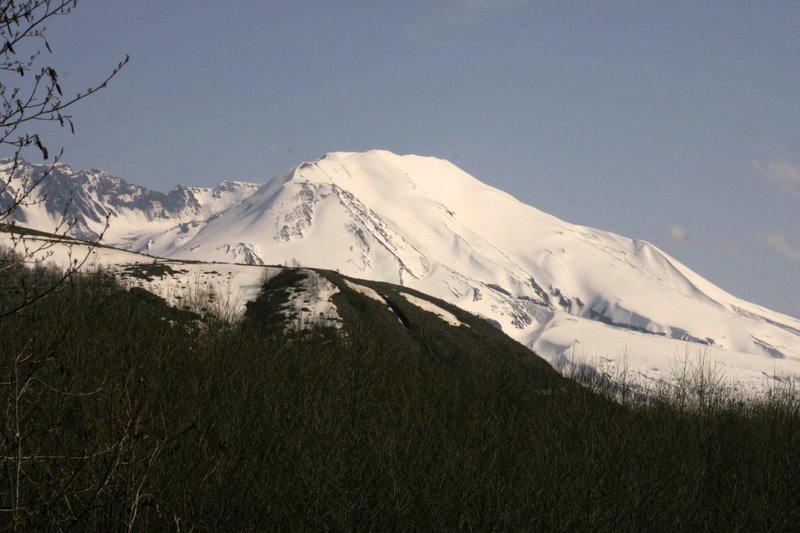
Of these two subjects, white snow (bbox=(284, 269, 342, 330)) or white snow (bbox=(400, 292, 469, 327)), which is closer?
white snow (bbox=(284, 269, 342, 330))

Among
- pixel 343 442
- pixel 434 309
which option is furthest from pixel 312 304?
pixel 343 442

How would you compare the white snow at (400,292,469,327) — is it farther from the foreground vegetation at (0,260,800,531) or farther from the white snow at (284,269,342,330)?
→ the foreground vegetation at (0,260,800,531)

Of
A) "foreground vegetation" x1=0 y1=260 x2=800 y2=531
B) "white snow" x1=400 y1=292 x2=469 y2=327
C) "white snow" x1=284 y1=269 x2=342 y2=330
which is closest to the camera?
"foreground vegetation" x1=0 y1=260 x2=800 y2=531

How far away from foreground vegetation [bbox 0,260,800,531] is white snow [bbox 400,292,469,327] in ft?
32.8

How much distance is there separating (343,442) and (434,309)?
3763 cm

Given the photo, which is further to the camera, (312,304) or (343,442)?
(312,304)

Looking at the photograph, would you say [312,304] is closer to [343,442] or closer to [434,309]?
[434,309]

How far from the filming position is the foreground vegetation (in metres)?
16.3

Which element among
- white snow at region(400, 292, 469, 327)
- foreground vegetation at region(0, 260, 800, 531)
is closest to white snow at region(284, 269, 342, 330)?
foreground vegetation at region(0, 260, 800, 531)

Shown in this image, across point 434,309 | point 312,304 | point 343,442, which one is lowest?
point 343,442

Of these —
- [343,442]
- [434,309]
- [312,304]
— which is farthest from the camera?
[434,309]

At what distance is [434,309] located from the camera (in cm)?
6141

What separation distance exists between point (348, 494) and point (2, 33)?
49.5 ft

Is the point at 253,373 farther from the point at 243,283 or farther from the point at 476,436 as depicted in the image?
the point at 243,283
